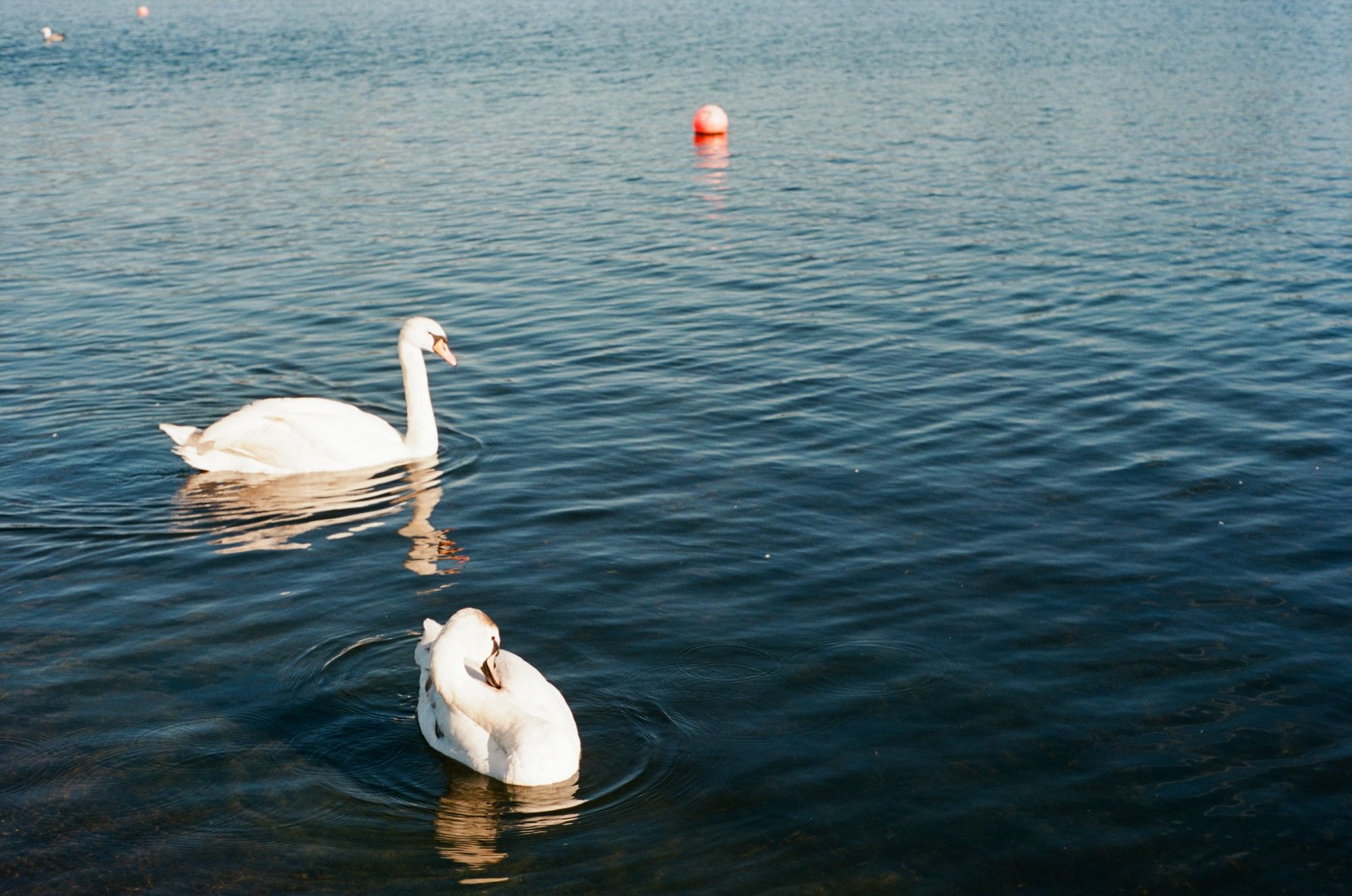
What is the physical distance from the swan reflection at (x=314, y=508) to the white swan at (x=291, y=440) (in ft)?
0.48

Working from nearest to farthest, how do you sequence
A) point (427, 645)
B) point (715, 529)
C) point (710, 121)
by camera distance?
point (427, 645) < point (715, 529) < point (710, 121)

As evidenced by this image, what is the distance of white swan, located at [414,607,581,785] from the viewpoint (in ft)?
26.6

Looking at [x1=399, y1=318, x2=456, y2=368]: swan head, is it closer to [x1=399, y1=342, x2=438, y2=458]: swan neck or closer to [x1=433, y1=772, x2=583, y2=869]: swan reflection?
[x1=399, y1=342, x2=438, y2=458]: swan neck

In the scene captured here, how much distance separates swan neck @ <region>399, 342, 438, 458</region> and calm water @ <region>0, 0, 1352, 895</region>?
1.40ft

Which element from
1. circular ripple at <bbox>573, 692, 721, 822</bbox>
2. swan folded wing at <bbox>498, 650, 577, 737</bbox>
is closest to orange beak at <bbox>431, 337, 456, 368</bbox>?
circular ripple at <bbox>573, 692, 721, 822</bbox>

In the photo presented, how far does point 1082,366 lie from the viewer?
1681cm

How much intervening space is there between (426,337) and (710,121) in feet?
73.1

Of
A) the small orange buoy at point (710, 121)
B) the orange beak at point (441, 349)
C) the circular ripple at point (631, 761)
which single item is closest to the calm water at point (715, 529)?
the circular ripple at point (631, 761)

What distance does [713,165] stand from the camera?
32938 millimetres

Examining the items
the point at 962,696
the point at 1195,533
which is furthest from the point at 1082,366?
the point at 962,696

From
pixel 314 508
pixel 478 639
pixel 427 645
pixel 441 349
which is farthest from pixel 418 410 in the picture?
pixel 478 639

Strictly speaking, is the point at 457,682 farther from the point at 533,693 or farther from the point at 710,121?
the point at 710,121

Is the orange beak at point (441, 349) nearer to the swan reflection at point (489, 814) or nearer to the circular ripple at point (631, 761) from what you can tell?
the circular ripple at point (631, 761)

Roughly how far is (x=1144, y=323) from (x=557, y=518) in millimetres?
9833
